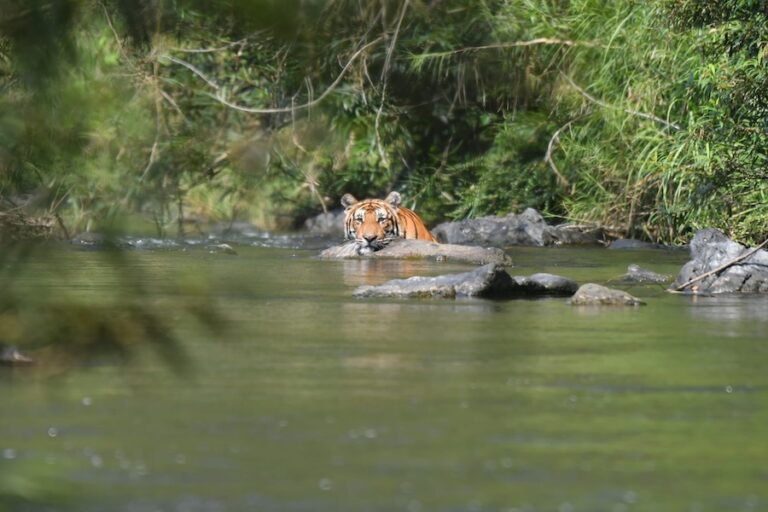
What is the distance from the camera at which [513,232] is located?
1723 centimetres

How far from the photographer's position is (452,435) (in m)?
4.74

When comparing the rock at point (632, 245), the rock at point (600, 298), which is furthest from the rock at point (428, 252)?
the rock at point (600, 298)

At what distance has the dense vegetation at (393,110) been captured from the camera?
1.99 meters

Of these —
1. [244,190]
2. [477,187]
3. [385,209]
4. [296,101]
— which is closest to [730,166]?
[385,209]

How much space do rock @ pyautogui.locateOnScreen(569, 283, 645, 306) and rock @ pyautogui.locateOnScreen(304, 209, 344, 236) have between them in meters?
10.2

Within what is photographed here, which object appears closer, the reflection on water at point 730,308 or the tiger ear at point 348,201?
the reflection on water at point 730,308

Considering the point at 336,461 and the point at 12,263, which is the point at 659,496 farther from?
the point at 12,263

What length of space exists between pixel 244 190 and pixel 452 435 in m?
2.71

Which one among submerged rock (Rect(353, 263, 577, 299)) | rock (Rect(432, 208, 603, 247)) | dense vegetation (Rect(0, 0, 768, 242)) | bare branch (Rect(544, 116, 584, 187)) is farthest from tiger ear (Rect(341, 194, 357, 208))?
submerged rock (Rect(353, 263, 577, 299))

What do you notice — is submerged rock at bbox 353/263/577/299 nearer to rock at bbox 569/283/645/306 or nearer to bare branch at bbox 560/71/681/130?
rock at bbox 569/283/645/306

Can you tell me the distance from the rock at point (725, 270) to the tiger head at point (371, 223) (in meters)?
5.04

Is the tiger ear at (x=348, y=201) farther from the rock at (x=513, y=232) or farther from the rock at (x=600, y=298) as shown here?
the rock at (x=600, y=298)

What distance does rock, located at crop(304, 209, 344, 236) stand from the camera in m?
19.7

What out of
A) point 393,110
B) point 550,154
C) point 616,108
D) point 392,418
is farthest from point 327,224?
point 392,418
